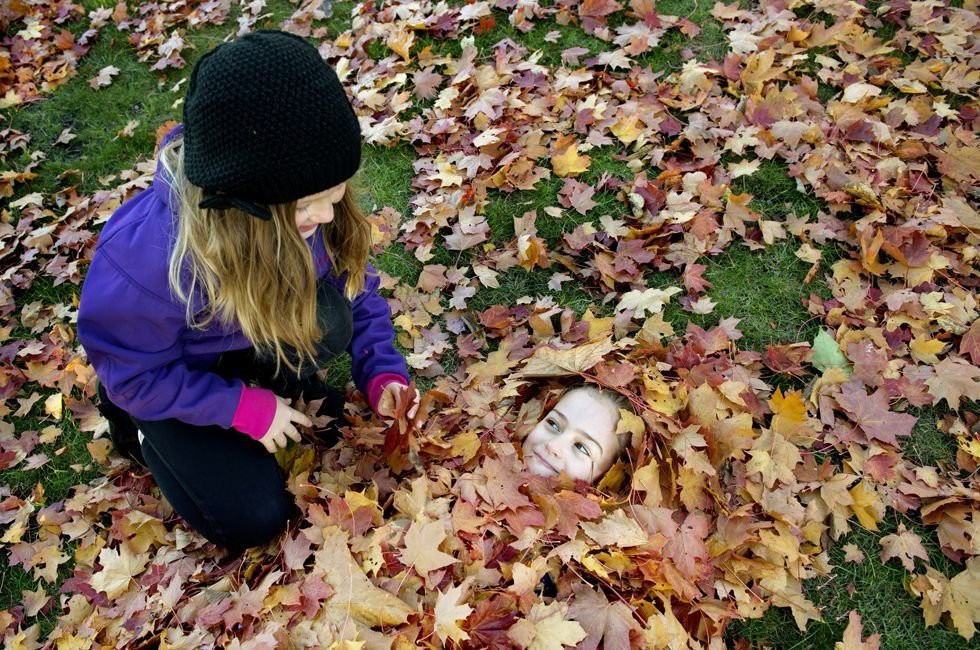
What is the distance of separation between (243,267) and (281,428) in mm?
707

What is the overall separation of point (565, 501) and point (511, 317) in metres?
1.11

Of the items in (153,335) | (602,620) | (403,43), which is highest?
(153,335)

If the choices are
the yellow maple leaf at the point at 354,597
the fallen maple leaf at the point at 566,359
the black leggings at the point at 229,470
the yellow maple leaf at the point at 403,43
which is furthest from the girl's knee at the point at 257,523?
the yellow maple leaf at the point at 403,43

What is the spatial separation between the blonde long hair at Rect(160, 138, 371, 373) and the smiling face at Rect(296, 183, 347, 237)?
33 mm

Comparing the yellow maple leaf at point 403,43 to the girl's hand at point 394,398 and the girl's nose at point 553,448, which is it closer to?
the girl's hand at point 394,398

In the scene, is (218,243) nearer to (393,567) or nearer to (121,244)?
(121,244)

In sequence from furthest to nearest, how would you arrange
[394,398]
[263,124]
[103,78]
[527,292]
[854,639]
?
[103,78], [527,292], [394,398], [854,639], [263,124]

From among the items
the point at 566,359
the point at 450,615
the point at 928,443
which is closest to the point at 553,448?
the point at 566,359

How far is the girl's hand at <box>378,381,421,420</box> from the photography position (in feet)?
7.62

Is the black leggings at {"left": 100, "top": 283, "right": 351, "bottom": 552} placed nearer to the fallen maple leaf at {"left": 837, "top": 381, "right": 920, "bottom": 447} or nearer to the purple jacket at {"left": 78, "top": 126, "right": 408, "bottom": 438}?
the purple jacket at {"left": 78, "top": 126, "right": 408, "bottom": 438}

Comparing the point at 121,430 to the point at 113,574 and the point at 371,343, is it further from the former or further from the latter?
the point at 371,343

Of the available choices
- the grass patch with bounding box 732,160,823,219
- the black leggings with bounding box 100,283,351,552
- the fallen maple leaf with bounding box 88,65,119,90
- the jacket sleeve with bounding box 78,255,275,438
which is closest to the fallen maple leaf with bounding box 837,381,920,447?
the grass patch with bounding box 732,160,823,219

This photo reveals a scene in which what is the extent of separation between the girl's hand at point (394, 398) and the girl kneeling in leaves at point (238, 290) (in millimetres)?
11

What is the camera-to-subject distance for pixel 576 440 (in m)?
2.31
